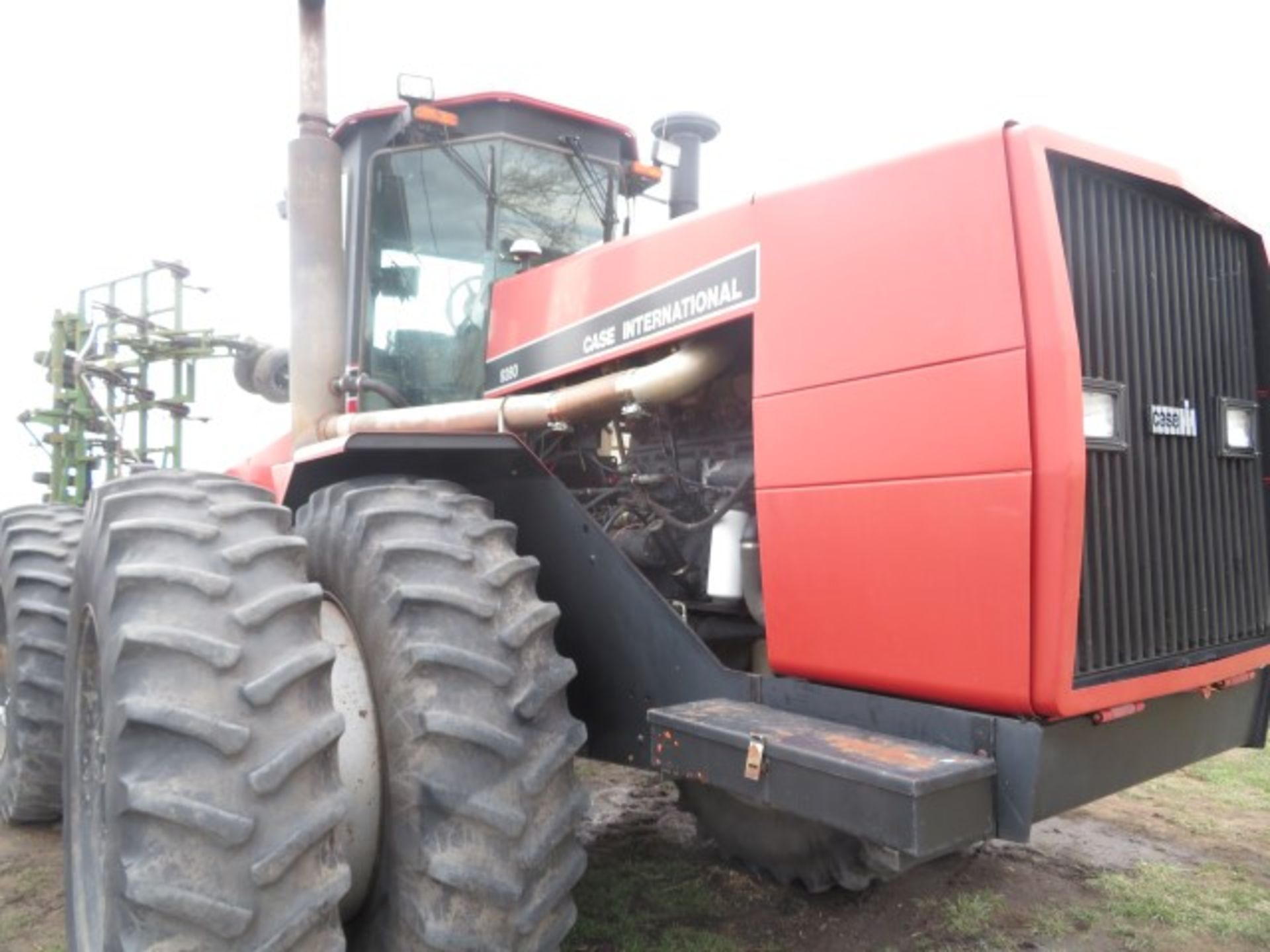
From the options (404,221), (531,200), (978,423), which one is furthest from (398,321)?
(978,423)

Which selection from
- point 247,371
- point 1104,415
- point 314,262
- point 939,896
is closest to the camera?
point 1104,415

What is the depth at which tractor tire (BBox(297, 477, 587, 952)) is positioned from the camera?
2.25m

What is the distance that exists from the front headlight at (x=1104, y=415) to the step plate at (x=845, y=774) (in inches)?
27.9

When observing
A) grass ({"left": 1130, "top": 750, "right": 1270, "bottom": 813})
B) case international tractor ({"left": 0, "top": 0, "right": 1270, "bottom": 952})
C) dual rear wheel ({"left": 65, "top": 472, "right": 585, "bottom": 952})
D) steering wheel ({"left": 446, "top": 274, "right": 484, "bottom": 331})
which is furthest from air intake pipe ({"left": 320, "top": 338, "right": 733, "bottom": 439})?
grass ({"left": 1130, "top": 750, "right": 1270, "bottom": 813})

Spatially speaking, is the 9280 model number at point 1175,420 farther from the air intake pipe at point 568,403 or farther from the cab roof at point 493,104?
the cab roof at point 493,104

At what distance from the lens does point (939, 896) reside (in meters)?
3.37

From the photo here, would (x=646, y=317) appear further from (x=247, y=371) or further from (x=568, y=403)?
(x=247, y=371)

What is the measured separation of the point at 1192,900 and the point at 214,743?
3145mm

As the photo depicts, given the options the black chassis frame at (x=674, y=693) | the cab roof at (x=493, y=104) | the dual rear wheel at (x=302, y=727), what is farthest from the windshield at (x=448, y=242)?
the dual rear wheel at (x=302, y=727)

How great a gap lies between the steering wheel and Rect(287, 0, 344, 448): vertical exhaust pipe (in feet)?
1.45

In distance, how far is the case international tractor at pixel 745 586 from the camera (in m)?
2.00

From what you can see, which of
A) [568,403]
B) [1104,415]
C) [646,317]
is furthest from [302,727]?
[1104,415]

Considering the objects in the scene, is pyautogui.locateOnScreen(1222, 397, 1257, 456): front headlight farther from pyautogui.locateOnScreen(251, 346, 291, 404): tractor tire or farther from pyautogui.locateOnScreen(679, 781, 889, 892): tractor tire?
pyautogui.locateOnScreen(251, 346, 291, 404): tractor tire

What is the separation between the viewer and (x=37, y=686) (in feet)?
12.4
